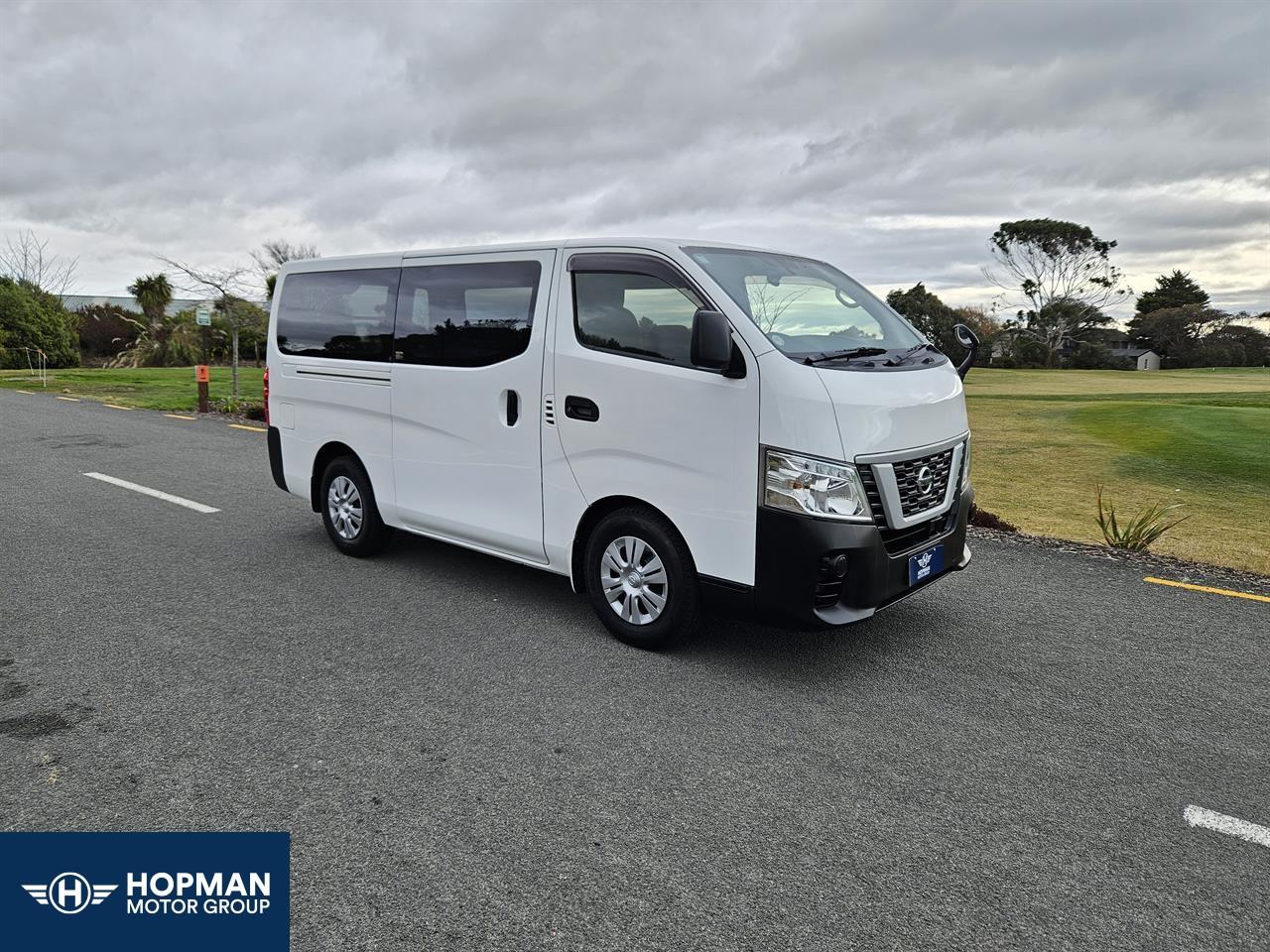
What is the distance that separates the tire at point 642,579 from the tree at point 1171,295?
60.1 metres

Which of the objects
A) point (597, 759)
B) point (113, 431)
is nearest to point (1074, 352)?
point (113, 431)

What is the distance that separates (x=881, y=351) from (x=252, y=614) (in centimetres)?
379

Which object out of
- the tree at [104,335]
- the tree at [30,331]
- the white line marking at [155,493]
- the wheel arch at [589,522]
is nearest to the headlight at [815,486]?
the wheel arch at [589,522]

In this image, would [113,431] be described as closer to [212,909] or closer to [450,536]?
[450,536]

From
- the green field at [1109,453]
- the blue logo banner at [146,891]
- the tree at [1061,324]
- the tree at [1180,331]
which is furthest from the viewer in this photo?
the tree at [1061,324]

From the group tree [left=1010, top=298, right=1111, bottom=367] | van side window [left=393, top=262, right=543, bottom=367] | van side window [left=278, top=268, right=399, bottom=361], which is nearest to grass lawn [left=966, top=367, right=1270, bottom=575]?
van side window [left=393, top=262, right=543, bottom=367]

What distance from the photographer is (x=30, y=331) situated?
119 feet

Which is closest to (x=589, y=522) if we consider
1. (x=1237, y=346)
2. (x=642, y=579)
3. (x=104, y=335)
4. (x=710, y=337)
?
(x=642, y=579)

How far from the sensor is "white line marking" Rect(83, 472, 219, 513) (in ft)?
24.4

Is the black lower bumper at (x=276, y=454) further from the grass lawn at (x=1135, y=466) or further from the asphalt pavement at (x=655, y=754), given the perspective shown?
the grass lawn at (x=1135, y=466)

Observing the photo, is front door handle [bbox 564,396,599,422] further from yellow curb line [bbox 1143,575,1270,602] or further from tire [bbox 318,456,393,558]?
yellow curb line [bbox 1143,575,1270,602]

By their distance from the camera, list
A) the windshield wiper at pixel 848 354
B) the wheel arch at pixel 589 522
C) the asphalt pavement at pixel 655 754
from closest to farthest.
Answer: the asphalt pavement at pixel 655 754
the windshield wiper at pixel 848 354
the wheel arch at pixel 589 522

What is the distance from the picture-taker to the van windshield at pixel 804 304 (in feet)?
13.1

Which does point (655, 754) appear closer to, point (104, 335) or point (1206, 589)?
point (1206, 589)
